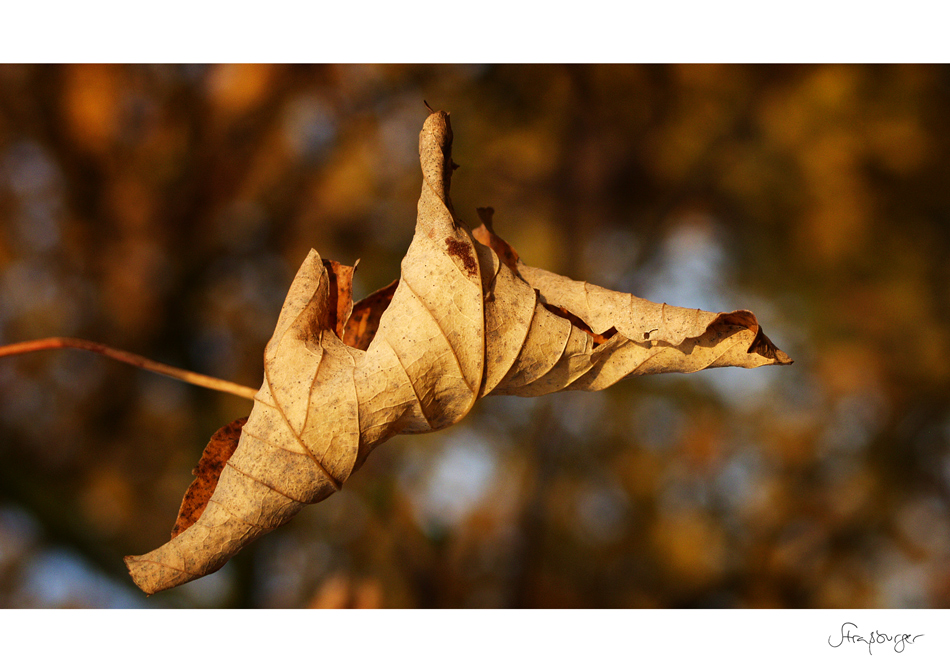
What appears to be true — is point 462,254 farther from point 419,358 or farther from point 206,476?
point 206,476

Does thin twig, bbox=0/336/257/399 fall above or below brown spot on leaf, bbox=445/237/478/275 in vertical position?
below

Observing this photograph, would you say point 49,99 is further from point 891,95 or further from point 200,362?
point 891,95

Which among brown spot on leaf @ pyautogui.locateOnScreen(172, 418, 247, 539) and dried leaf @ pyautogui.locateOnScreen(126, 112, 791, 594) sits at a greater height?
dried leaf @ pyautogui.locateOnScreen(126, 112, 791, 594)

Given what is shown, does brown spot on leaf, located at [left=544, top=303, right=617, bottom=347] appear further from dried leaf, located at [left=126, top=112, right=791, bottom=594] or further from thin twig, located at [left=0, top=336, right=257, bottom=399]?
thin twig, located at [left=0, top=336, right=257, bottom=399]

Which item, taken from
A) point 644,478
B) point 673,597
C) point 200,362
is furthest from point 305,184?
point 673,597

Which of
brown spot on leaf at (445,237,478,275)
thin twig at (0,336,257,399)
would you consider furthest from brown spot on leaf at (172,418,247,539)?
brown spot on leaf at (445,237,478,275)

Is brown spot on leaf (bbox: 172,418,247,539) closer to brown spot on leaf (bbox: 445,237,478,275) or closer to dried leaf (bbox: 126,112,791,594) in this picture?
dried leaf (bbox: 126,112,791,594)

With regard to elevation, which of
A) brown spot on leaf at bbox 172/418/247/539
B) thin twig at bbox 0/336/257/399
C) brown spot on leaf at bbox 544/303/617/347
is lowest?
brown spot on leaf at bbox 172/418/247/539
